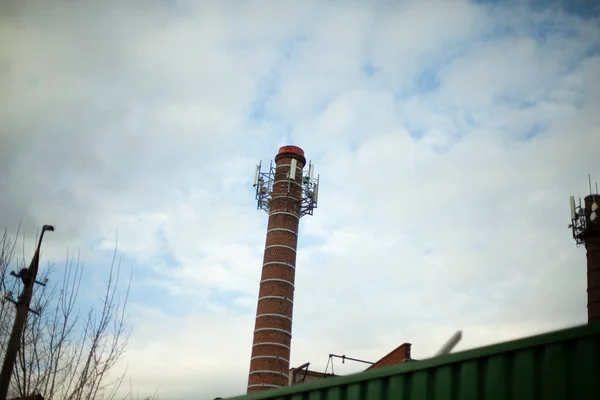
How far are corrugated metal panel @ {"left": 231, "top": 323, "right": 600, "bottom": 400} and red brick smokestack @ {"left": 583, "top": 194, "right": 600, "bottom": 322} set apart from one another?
96.8 ft

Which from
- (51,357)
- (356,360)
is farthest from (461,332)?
(356,360)

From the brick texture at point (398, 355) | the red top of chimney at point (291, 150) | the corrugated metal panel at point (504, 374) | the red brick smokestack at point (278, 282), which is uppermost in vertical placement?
the red top of chimney at point (291, 150)

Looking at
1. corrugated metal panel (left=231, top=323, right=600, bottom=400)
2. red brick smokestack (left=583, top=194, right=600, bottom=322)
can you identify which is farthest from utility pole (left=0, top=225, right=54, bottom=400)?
red brick smokestack (left=583, top=194, right=600, bottom=322)

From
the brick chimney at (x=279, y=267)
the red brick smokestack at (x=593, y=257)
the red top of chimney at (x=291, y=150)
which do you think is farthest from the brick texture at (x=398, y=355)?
the red brick smokestack at (x=593, y=257)

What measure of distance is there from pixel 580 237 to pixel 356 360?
18.0m

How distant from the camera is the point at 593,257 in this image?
33844mm

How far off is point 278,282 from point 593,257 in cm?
1823

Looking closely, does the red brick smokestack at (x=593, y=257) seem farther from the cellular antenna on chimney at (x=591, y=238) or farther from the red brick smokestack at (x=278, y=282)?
the red brick smokestack at (x=278, y=282)

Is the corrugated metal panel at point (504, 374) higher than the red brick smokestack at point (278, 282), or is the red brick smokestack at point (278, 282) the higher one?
the red brick smokestack at point (278, 282)

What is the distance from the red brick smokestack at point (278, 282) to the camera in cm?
2755

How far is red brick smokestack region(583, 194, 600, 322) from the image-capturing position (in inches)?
1260

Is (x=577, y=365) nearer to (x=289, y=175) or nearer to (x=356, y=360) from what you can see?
(x=356, y=360)

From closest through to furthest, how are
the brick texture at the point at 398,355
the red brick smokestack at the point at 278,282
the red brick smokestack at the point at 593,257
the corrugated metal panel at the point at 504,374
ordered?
the corrugated metal panel at the point at 504,374 < the brick texture at the point at 398,355 < the red brick smokestack at the point at 278,282 < the red brick smokestack at the point at 593,257

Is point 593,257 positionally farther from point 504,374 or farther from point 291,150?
point 504,374
